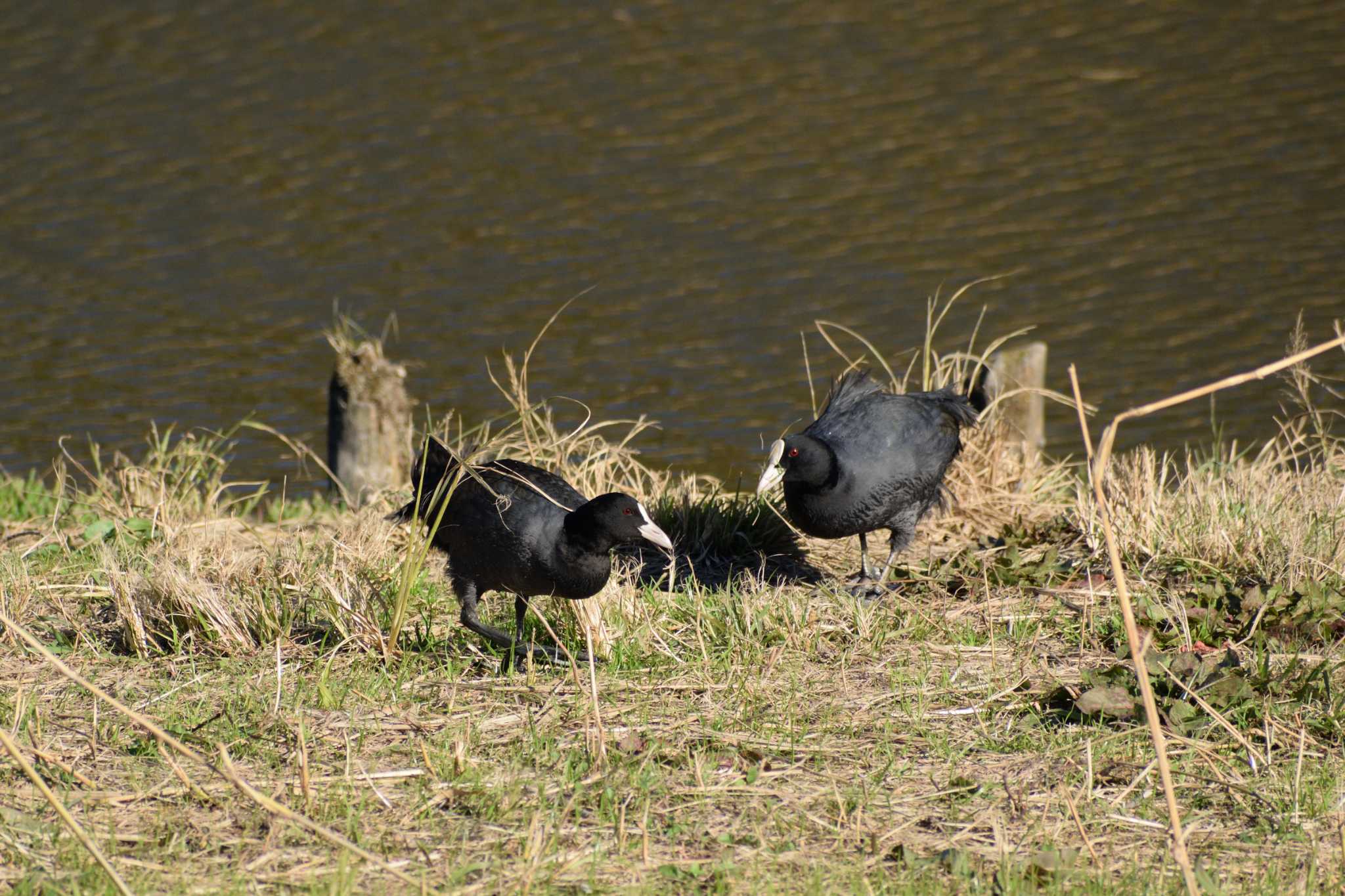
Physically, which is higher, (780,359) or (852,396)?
(852,396)

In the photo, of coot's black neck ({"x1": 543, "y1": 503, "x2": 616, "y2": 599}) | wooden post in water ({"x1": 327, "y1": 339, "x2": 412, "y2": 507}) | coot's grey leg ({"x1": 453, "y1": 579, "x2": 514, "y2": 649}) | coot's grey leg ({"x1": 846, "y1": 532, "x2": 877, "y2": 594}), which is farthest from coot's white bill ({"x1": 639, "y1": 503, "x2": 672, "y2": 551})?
wooden post in water ({"x1": 327, "y1": 339, "x2": 412, "y2": 507})

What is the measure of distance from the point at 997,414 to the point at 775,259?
17.0 ft

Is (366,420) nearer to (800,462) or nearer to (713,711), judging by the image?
(800,462)

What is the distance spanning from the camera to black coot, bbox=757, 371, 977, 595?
5598mm

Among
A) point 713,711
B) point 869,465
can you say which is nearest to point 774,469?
point 869,465

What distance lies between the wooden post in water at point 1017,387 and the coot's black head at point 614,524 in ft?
8.94

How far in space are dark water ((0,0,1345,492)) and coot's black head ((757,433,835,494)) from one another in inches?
130

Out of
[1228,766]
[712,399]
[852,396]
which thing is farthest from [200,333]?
[1228,766]

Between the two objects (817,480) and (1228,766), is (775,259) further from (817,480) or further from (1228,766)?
(1228,766)

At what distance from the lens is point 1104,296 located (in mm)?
10914

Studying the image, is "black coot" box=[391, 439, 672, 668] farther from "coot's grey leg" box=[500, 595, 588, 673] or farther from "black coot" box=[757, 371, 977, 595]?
"black coot" box=[757, 371, 977, 595]

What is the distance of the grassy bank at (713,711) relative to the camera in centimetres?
352

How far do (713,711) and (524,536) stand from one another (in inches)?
33.0

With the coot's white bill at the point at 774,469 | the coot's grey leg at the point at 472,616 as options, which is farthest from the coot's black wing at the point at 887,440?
the coot's grey leg at the point at 472,616
